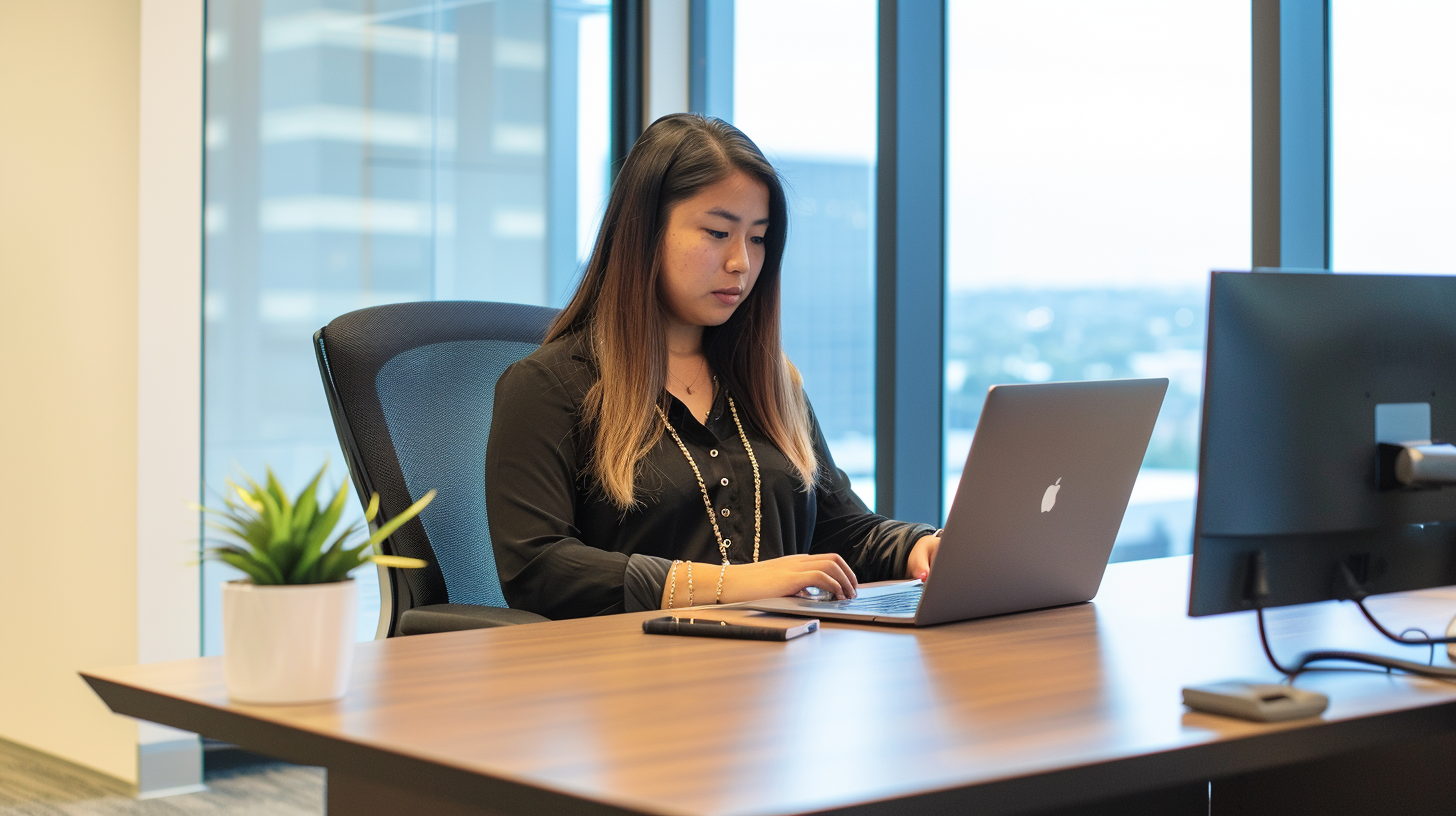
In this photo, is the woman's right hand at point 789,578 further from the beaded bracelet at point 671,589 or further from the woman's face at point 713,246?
the woman's face at point 713,246

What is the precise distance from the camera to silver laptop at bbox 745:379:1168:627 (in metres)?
1.31

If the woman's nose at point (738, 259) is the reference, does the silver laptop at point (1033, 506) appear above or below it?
below

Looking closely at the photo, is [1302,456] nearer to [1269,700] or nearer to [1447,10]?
[1269,700]

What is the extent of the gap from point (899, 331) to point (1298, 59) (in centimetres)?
104

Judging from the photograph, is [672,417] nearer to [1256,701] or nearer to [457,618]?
[457,618]

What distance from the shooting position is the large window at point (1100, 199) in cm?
264

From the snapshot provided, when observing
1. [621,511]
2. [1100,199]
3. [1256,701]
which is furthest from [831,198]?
[1256,701]

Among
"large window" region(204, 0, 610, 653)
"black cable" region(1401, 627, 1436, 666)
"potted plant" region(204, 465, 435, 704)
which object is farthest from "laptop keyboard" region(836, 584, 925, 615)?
"large window" region(204, 0, 610, 653)

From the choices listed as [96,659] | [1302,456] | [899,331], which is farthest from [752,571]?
[96,659]

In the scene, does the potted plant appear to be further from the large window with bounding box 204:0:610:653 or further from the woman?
the large window with bounding box 204:0:610:653

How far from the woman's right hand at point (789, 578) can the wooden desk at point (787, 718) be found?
0.14 m

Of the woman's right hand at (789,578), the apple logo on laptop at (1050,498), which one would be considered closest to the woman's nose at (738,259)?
the woman's right hand at (789,578)

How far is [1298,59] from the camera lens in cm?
244

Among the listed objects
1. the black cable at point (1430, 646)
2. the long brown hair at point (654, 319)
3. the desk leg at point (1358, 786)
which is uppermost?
the long brown hair at point (654, 319)
